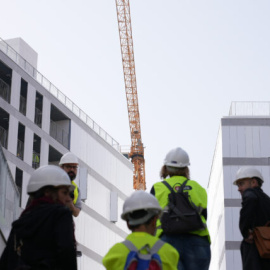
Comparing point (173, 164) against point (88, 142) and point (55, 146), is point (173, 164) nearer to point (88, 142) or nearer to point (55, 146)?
point (55, 146)

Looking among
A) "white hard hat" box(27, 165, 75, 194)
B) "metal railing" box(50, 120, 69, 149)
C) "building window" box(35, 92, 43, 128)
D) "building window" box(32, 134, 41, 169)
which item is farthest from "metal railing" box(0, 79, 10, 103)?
"white hard hat" box(27, 165, 75, 194)

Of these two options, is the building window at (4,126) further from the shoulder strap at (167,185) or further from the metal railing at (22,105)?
the shoulder strap at (167,185)

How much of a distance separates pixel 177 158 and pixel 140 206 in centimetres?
226

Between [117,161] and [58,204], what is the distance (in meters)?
72.3

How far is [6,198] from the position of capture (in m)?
15.6

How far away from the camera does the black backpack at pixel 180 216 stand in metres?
8.58

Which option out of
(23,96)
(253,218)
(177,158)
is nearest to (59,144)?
(23,96)

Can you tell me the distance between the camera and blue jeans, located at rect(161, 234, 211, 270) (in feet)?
27.8

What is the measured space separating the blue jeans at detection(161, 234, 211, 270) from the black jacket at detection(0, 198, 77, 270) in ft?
7.31

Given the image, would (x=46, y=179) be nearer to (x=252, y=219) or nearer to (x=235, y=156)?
(x=252, y=219)

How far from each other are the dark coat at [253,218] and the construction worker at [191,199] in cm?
75

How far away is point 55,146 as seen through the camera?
6288 centimetres

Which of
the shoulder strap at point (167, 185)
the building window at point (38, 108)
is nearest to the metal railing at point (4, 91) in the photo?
the building window at point (38, 108)

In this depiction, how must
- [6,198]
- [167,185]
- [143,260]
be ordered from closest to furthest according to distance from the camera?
1. [143,260]
2. [167,185]
3. [6,198]
